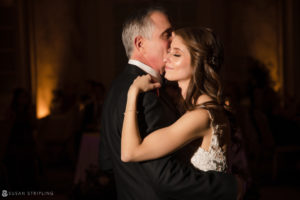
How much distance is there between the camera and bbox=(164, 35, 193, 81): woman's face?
147cm

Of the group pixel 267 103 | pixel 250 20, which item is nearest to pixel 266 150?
pixel 267 103

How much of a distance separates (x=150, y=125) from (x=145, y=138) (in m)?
0.05

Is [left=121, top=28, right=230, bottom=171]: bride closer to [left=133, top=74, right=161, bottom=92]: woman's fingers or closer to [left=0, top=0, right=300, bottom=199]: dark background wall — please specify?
[left=133, top=74, right=161, bottom=92]: woman's fingers

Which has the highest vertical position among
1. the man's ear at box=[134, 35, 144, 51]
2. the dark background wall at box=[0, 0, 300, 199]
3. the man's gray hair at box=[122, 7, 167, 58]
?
the man's gray hair at box=[122, 7, 167, 58]

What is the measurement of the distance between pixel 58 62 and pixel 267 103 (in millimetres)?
4082

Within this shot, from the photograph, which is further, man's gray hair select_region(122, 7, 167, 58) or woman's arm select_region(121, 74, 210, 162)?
man's gray hair select_region(122, 7, 167, 58)

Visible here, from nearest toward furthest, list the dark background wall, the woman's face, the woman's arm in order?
the woman's arm, the woman's face, the dark background wall

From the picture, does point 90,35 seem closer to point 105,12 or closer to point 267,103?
point 105,12

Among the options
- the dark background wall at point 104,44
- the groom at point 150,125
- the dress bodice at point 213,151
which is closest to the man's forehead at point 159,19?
the groom at point 150,125

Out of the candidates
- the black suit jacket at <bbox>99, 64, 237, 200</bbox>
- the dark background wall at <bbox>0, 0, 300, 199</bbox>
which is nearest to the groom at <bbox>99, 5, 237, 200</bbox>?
the black suit jacket at <bbox>99, 64, 237, 200</bbox>

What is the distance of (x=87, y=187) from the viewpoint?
3.76 meters

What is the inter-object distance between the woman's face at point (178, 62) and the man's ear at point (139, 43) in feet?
0.35

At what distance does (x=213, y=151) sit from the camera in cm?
151

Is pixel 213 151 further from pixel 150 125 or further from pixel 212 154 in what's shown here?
pixel 150 125
